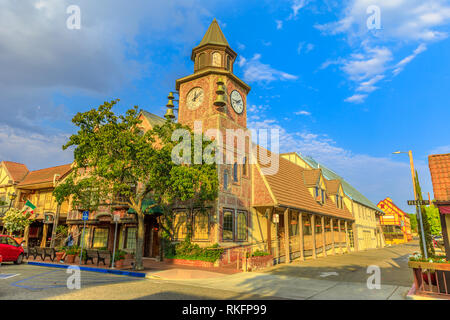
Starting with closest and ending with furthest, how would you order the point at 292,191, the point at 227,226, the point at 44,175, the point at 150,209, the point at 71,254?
the point at 71,254 < the point at 150,209 < the point at 227,226 < the point at 292,191 < the point at 44,175

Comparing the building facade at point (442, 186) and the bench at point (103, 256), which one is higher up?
the building facade at point (442, 186)

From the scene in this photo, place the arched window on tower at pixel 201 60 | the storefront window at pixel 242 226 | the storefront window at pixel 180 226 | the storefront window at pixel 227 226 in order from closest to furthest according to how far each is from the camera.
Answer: the storefront window at pixel 227 226, the storefront window at pixel 180 226, the storefront window at pixel 242 226, the arched window on tower at pixel 201 60

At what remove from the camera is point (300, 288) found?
10656 mm

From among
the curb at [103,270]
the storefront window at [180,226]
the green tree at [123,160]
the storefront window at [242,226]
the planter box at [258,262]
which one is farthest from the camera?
the storefront window at [242,226]

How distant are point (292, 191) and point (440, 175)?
43.2 ft

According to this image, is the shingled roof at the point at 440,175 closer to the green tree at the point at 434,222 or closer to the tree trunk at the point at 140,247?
the tree trunk at the point at 140,247

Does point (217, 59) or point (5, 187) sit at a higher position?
point (217, 59)

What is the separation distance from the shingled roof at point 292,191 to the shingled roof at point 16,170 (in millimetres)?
30559

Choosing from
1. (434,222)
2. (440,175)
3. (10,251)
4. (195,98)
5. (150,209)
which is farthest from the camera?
(434,222)

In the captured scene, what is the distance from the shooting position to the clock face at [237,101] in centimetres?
2264

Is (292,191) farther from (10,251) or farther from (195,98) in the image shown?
(10,251)

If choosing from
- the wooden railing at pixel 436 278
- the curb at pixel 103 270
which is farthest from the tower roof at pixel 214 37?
the wooden railing at pixel 436 278

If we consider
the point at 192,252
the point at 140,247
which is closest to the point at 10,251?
the point at 140,247
